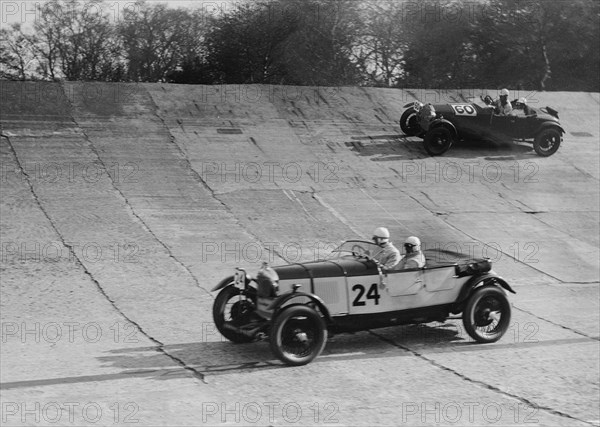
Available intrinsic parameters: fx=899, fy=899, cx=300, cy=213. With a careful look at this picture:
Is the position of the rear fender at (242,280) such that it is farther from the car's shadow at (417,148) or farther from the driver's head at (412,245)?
the car's shadow at (417,148)

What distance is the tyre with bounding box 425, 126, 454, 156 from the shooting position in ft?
70.2

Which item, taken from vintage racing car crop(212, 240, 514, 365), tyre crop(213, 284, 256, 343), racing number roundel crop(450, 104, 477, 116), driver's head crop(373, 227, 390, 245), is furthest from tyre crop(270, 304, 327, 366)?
racing number roundel crop(450, 104, 477, 116)

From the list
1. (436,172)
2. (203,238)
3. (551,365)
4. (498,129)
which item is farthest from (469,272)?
(498,129)

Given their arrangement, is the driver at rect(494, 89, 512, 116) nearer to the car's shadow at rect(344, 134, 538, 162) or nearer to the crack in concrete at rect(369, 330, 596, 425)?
the car's shadow at rect(344, 134, 538, 162)

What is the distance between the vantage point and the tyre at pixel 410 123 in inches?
885

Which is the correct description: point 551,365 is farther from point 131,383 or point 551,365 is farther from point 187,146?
point 187,146

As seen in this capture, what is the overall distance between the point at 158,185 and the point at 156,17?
33.9ft

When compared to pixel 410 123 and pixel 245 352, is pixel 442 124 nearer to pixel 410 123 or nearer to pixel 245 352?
→ pixel 410 123

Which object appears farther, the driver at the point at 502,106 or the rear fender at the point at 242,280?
the driver at the point at 502,106

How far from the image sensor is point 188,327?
1170cm

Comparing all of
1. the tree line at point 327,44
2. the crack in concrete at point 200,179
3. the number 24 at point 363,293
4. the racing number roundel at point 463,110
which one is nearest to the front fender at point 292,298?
the number 24 at point 363,293

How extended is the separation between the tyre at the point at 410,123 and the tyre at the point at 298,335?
13019mm

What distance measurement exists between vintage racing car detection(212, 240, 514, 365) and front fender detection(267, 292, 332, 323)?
11 millimetres

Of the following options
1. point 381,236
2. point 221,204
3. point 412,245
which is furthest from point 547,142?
point 381,236
